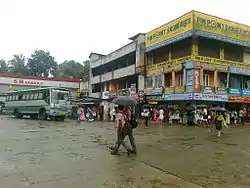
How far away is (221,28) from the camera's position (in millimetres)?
26047

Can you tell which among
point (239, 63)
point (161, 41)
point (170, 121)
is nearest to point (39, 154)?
point (170, 121)

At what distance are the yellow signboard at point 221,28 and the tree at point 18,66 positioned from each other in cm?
5055

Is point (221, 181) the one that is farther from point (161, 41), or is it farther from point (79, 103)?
point (79, 103)

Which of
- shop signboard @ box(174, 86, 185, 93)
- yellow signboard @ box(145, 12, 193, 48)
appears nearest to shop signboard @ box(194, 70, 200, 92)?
shop signboard @ box(174, 86, 185, 93)

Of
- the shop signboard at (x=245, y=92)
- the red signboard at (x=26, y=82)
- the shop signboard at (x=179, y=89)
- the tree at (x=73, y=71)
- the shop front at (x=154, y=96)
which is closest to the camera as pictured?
the shop signboard at (x=179, y=89)

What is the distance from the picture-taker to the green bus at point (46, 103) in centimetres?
2645

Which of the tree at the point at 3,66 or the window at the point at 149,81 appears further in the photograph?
the tree at the point at 3,66

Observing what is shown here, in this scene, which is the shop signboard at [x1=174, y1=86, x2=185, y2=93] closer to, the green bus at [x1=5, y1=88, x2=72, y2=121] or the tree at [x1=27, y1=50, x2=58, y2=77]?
the green bus at [x1=5, y1=88, x2=72, y2=121]

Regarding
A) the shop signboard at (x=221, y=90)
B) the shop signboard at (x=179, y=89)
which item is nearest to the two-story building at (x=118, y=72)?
the shop signboard at (x=179, y=89)

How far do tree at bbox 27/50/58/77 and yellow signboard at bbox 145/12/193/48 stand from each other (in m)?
41.5

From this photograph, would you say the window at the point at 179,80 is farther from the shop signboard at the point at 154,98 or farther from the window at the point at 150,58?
the window at the point at 150,58

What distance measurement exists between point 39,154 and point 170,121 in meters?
17.2

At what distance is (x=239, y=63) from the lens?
2784 centimetres

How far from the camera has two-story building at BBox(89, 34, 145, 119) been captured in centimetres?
3191
